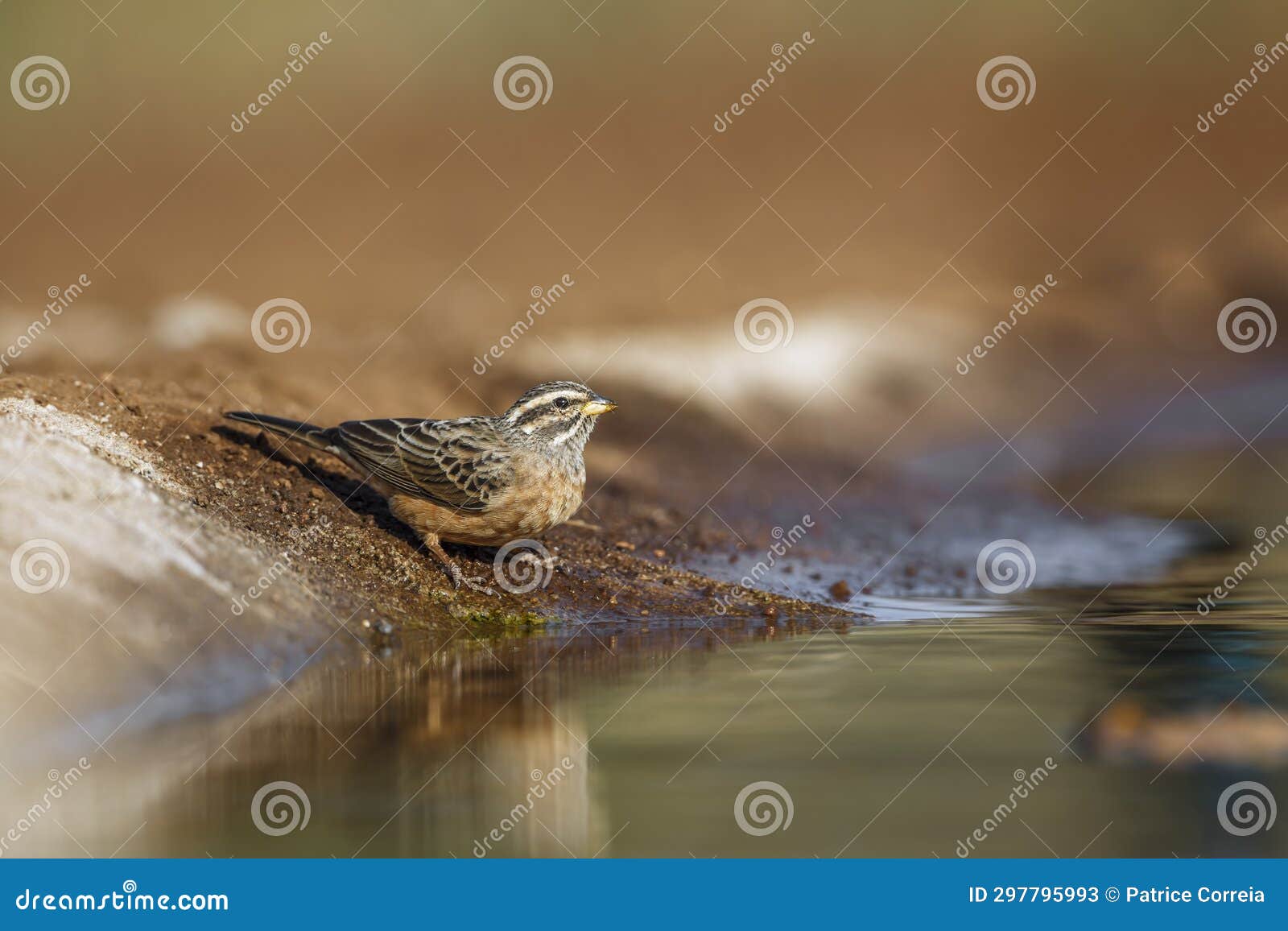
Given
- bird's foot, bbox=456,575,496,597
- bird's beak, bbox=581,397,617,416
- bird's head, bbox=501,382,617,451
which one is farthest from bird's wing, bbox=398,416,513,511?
bird's beak, bbox=581,397,617,416

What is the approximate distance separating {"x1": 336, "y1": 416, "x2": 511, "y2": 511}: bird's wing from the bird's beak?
699 millimetres

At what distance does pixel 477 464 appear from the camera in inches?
401

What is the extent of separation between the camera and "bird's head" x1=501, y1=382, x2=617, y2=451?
10469 mm

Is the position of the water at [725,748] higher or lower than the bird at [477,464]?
lower

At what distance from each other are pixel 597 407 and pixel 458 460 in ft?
3.83

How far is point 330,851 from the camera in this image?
5.50 meters

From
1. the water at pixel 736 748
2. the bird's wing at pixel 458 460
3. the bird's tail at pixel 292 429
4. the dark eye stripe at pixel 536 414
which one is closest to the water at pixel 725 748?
the water at pixel 736 748

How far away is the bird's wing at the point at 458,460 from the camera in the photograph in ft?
33.1

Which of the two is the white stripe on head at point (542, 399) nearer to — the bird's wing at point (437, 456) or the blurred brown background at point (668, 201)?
the bird's wing at point (437, 456)

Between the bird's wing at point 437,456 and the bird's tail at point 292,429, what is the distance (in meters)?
0.19

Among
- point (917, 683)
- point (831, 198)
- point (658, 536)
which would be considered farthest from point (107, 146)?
point (917, 683)

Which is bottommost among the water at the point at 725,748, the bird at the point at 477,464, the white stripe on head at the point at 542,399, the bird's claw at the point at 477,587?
the water at the point at 725,748

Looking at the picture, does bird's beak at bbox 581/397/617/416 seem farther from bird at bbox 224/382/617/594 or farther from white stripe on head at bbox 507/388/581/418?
white stripe on head at bbox 507/388/581/418

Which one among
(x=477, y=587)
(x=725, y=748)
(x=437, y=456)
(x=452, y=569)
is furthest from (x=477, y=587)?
(x=725, y=748)
